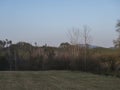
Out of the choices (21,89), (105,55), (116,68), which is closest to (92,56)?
(105,55)

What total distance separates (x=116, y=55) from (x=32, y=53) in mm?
9506

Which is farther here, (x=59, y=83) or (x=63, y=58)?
(x=63, y=58)

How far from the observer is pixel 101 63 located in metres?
28.3

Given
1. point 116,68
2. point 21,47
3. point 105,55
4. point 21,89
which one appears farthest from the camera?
point 21,47

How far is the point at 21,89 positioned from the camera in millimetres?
11469

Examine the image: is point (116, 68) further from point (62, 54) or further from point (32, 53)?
point (32, 53)

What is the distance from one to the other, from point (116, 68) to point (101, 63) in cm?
168

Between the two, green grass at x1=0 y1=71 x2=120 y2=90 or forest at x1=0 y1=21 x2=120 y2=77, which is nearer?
green grass at x1=0 y1=71 x2=120 y2=90

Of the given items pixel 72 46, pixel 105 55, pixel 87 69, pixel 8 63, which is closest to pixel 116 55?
pixel 105 55

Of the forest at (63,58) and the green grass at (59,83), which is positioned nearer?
the green grass at (59,83)

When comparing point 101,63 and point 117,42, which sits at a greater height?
point 117,42

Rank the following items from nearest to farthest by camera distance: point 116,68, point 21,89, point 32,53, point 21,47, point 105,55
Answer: point 21,89 < point 116,68 < point 105,55 < point 32,53 < point 21,47

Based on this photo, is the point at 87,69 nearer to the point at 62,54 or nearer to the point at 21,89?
the point at 62,54

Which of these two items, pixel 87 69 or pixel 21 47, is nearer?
pixel 87 69
